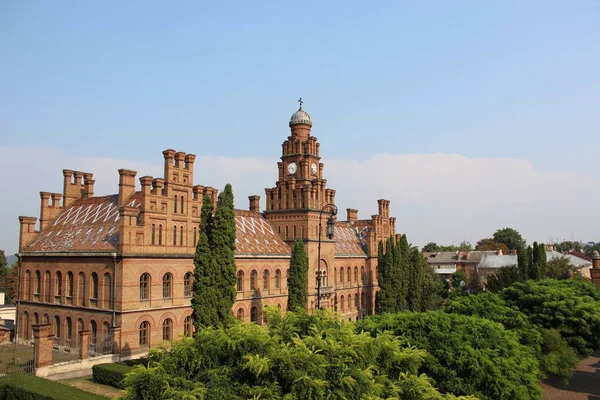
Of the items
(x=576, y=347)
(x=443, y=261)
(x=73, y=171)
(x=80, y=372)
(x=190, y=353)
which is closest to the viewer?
(x=190, y=353)

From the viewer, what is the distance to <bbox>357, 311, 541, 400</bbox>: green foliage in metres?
21.6

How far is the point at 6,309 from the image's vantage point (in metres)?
55.1

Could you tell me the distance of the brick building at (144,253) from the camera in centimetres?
3459

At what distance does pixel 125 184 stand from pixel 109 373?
16.4 m

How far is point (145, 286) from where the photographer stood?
35.3 m

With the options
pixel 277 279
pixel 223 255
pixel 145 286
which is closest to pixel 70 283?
pixel 145 286

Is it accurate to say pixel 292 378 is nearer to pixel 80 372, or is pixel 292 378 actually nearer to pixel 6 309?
pixel 80 372

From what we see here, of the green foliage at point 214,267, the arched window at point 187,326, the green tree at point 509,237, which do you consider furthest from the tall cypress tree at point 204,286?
the green tree at point 509,237

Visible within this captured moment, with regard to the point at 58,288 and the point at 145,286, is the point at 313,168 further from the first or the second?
the point at 58,288

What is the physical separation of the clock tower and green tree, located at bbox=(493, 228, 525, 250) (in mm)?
110236

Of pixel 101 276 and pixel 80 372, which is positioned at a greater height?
pixel 101 276

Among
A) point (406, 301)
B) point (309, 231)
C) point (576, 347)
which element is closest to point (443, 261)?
point (406, 301)

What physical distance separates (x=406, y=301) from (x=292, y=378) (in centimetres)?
4673

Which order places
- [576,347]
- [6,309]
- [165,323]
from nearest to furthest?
[576,347]
[165,323]
[6,309]
